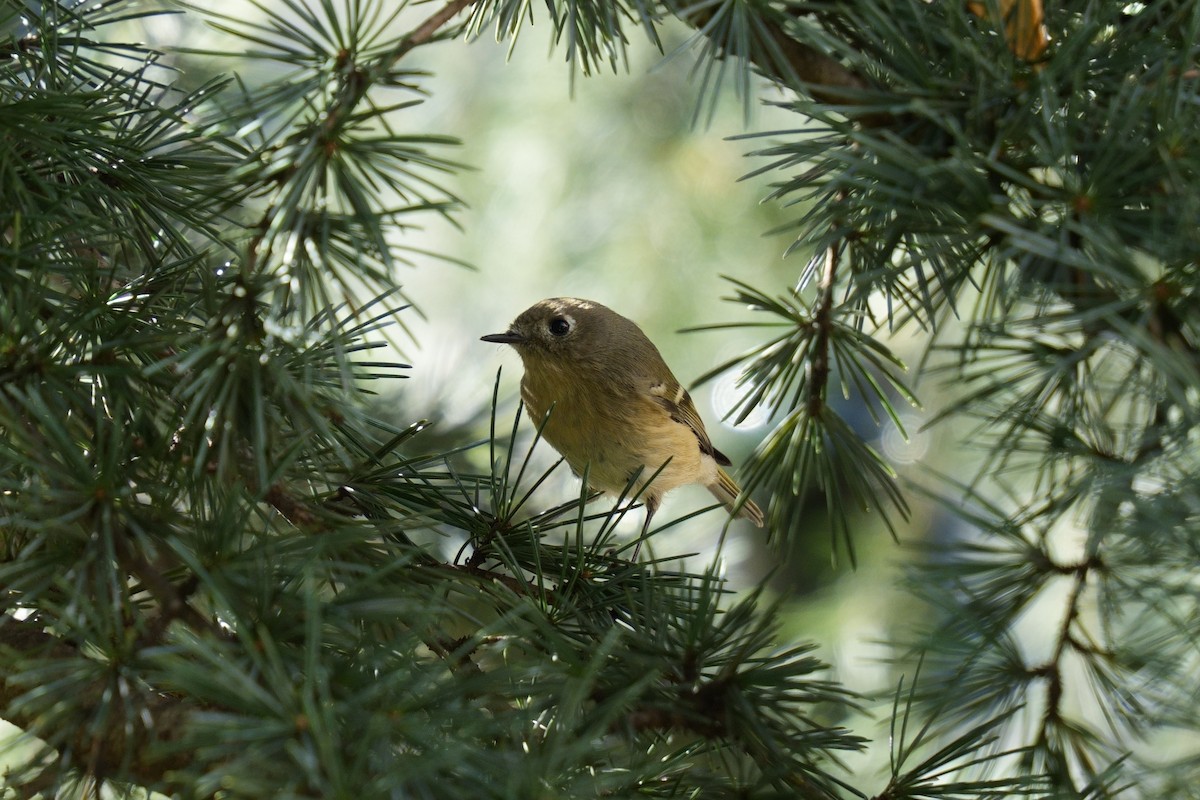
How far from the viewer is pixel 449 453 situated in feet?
3.82

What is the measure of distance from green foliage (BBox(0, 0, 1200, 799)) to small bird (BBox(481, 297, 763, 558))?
947 mm

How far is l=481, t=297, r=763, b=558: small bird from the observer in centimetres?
213

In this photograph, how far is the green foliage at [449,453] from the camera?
0.79 meters

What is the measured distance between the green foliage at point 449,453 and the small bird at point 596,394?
3.11ft

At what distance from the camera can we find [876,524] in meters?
2.40

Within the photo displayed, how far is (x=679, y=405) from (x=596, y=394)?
29 cm

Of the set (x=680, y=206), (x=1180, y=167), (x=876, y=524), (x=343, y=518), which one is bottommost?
(x=343, y=518)

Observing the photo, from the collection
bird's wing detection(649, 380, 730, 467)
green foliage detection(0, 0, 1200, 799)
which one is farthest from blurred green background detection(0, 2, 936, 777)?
green foliage detection(0, 0, 1200, 799)

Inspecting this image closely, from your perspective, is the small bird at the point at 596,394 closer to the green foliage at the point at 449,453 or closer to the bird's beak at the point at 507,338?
the bird's beak at the point at 507,338

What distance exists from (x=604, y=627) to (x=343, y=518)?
0.32 meters

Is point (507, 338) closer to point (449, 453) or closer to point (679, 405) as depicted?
point (679, 405)

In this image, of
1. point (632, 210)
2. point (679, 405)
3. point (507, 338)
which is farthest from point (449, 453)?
point (632, 210)

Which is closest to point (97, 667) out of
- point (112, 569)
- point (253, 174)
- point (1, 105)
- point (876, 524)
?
point (112, 569)

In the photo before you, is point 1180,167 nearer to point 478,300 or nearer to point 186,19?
point 186,19
